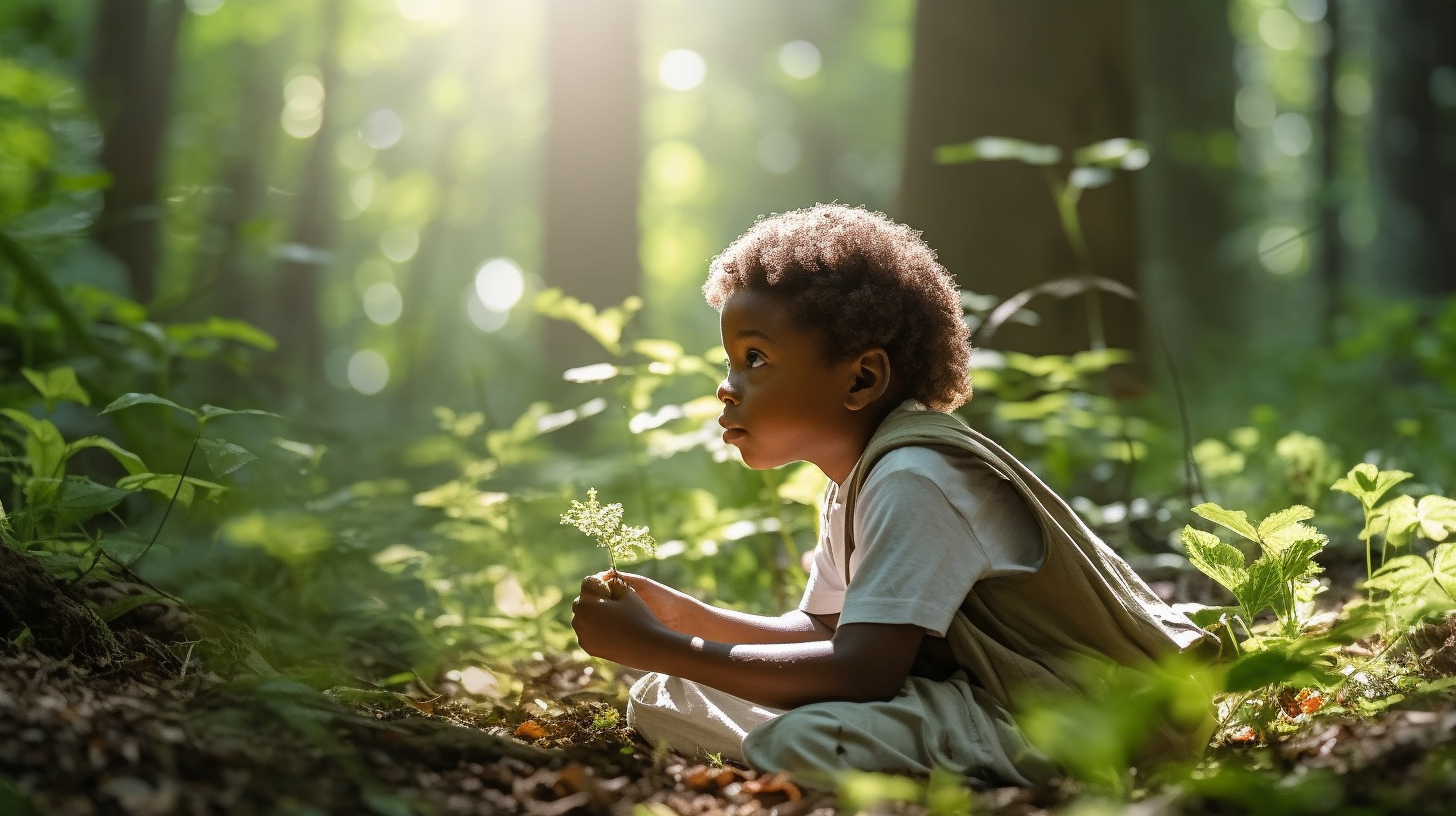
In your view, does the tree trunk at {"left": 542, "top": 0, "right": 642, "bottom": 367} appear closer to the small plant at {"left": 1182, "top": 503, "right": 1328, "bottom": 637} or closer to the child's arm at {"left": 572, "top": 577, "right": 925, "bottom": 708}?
the child's arm at {"left": 572, "top": 577, "right": 925, "bottom": 708}

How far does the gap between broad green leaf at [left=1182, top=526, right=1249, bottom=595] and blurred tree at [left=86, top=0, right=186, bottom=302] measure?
246 inches

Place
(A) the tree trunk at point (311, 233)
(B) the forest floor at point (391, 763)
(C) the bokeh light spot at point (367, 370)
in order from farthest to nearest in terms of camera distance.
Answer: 1. (C) the bokeh light spot at point (367, 370)
2. (A) the tree trunk at point (311, 233)
3. (B) the forest floor at point (391, 763)

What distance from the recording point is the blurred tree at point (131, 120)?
6.85m

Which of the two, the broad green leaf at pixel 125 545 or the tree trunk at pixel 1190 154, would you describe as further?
the tree trunk at pixel 1190 154

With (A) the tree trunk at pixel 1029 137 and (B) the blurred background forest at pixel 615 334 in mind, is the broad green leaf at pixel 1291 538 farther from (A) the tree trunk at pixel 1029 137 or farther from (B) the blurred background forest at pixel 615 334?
(A) the tree trunk at pixel 1029 137

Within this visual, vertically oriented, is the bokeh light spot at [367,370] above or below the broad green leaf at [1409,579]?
below

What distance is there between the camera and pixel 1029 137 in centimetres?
546

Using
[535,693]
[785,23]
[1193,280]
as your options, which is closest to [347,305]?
[785,23]

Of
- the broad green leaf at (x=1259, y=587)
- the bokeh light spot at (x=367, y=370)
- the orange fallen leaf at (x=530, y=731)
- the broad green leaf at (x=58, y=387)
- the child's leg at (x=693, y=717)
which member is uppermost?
the broad green leaf at (x=58, y=387)

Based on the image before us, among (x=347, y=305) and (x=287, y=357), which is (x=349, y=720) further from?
(x=347, y=305)

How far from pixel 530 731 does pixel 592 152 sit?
692 cm

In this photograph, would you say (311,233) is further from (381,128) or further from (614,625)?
(614,625)

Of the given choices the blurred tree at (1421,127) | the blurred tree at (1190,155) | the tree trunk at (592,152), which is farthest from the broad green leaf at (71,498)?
the blurred tree at (1190,155)

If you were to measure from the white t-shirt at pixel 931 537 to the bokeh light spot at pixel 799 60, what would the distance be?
25.2 meters
